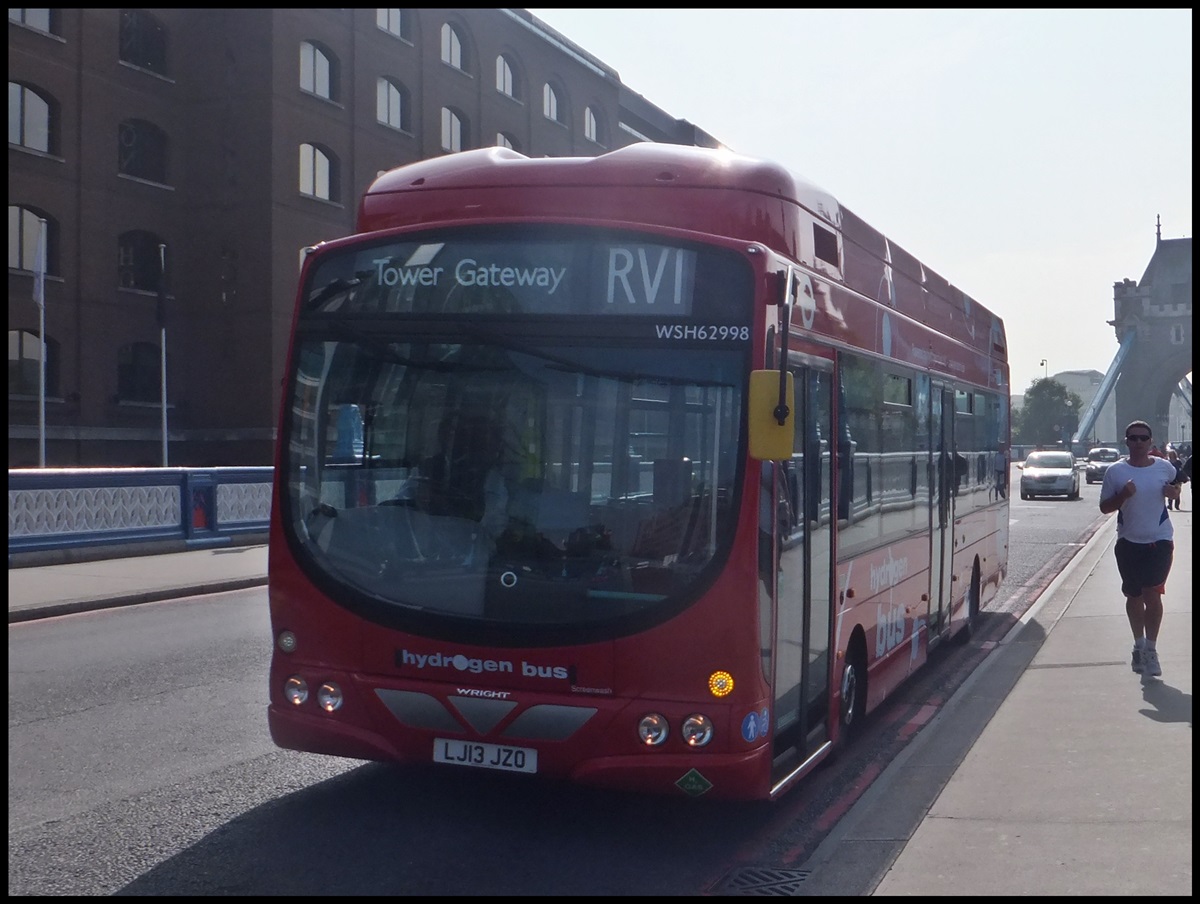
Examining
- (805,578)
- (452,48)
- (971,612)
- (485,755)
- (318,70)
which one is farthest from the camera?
(452,48)

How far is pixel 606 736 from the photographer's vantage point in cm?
525

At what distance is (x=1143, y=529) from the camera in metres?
9.26

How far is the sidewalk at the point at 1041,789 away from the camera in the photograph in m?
4.89

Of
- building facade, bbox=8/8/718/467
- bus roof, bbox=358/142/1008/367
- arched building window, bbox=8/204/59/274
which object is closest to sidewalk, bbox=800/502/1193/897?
bus roof, bbox=358/142/1008/367

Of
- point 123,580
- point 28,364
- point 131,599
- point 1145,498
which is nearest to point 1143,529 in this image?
point 1145,498

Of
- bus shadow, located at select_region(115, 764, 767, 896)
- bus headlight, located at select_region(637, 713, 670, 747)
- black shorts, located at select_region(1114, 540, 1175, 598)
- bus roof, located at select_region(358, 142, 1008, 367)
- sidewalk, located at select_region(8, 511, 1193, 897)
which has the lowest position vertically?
bus shadow, located at select_region(115, 764, 767, 896)

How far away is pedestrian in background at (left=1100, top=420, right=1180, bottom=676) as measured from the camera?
9156 millimetres

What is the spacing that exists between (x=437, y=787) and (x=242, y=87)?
3281 centimetres

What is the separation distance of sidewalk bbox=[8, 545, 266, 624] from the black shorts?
9828 mm

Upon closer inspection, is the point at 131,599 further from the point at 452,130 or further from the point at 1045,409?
the point at 1045,409

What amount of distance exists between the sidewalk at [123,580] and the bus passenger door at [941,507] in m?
8.52

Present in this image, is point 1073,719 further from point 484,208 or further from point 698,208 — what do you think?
point 484,208

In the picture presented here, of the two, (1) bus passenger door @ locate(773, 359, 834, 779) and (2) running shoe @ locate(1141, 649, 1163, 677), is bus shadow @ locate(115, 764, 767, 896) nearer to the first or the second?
(1) bus passenger door @ locate(773, 359, 834, 779)

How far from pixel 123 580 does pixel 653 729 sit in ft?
39.0
